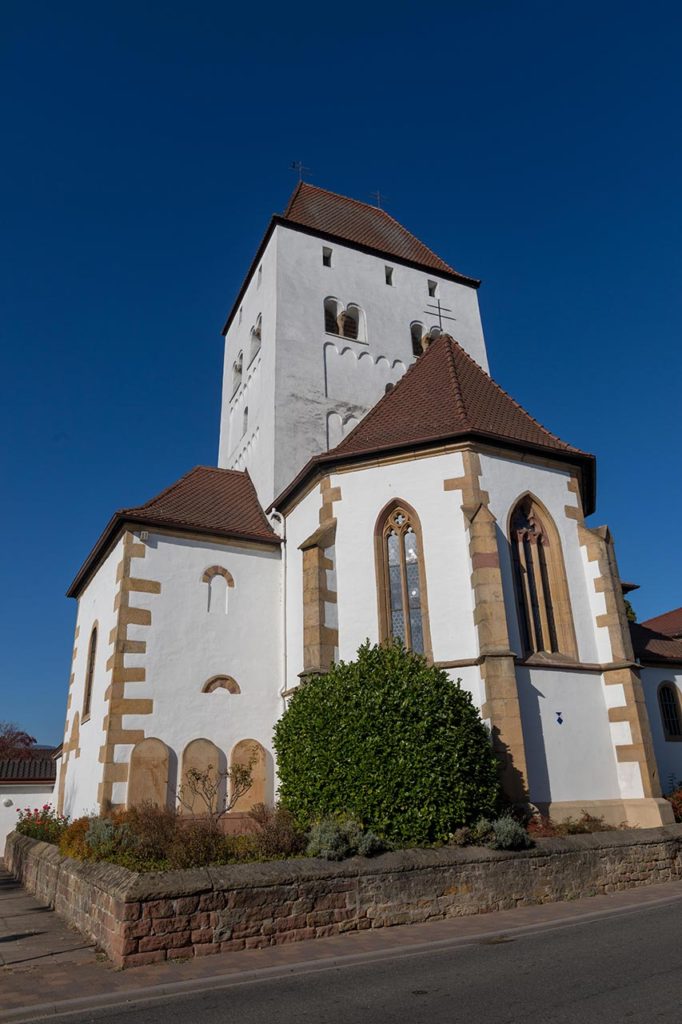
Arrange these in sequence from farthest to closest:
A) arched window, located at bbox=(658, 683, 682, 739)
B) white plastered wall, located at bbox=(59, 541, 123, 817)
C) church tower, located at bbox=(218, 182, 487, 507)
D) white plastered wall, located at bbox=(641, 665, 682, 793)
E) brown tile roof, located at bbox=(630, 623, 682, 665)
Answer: church tower, located at bbox=(218, 182, 487, 507), brown tile roof, located at bbox=(630, 623, 682, 665), arched window, located at bbox=(658, 683, 682, 739), white plastered wall, located at bbox=(641, 665, 682, 793), white plastered wall, located at bbox=(59, 541, 123, 817)

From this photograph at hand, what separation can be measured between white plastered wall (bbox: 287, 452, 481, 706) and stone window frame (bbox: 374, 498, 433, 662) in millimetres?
89

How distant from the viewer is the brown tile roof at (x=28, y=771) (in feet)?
84.6

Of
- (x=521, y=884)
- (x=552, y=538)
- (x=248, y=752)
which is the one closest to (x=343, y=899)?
(x=521, y=884)

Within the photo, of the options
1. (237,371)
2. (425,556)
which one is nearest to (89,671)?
(425,556)

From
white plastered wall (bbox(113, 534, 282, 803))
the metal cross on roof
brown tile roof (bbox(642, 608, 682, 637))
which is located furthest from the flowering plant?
brown tile roof (bbox(642, 608, 682, 637))

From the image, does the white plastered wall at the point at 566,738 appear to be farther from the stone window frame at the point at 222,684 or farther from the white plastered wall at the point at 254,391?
the white plastered wall at the point at 254,391

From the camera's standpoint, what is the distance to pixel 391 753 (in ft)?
34.9

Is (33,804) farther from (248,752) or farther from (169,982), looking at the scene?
(169,982)

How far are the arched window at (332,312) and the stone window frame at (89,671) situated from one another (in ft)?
40.1

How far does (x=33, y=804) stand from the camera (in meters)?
25.8

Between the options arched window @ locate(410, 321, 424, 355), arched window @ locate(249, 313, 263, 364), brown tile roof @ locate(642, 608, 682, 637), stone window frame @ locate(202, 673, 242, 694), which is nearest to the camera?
stone window frame @ locate(202, 673, 242, 694)

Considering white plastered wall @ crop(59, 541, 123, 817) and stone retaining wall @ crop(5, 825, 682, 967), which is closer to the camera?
stone retaining wall @ crop(5, 825, 682, 967)

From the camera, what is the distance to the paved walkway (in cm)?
657

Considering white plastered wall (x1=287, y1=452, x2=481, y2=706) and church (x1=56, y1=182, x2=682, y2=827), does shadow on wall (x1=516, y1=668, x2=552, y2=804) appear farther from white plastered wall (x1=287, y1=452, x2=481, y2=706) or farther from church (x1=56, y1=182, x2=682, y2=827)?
white plastered wall (x1=287, y1=452, x2=481, y2=706)
